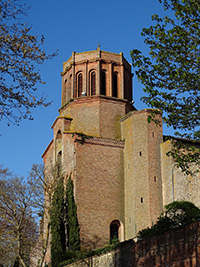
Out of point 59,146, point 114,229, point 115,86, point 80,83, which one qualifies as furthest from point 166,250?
point 80,83

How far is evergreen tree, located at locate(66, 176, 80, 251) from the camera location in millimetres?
33438

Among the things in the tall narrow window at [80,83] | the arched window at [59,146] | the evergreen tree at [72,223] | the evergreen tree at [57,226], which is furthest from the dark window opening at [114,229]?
the tall narrow window at [80,83]

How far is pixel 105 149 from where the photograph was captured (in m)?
37.8

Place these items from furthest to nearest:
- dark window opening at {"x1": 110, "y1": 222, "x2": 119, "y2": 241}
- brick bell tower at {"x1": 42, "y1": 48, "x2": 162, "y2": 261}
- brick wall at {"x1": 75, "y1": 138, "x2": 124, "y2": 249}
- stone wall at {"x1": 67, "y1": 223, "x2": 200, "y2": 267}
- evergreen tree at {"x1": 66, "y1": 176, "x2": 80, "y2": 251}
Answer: dark window opening at {"x1": 110, "y1": 222, "x2": 119, "y2": 241} → brick bell tower at {"x1": 42, "y1": 48, "x2": 162, "y2": 261} → brick wall at {"x1": 75, "y1": 138, "x2": 124, "y2": 249} → evergreen tree at {"x1": 66, "y1": 176, "x2": 80, "y2": 251} → stone wall at {"x1": 67, "y1": 223, "x2": 200, "y2": 267}

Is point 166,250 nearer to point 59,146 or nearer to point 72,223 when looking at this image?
point 72,223

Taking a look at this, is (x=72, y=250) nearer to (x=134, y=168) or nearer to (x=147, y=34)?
(x=134, y=168)

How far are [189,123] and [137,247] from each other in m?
6.44

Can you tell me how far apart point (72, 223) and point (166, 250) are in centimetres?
1758

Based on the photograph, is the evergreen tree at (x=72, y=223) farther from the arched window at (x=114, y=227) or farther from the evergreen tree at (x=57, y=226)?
the arched window at (x=114, y=227)

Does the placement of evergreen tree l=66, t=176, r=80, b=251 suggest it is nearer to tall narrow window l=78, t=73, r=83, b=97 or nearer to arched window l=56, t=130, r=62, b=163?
arched window l=56, t=130, r=62, b=163

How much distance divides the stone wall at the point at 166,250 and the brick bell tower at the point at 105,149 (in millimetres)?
13371

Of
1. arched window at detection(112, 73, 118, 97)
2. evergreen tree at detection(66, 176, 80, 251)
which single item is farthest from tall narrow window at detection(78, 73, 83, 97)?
evergreen tree at detection(66, 176, 80, 251)

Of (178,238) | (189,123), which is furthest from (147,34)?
(178,238)

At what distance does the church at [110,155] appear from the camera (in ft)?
113
